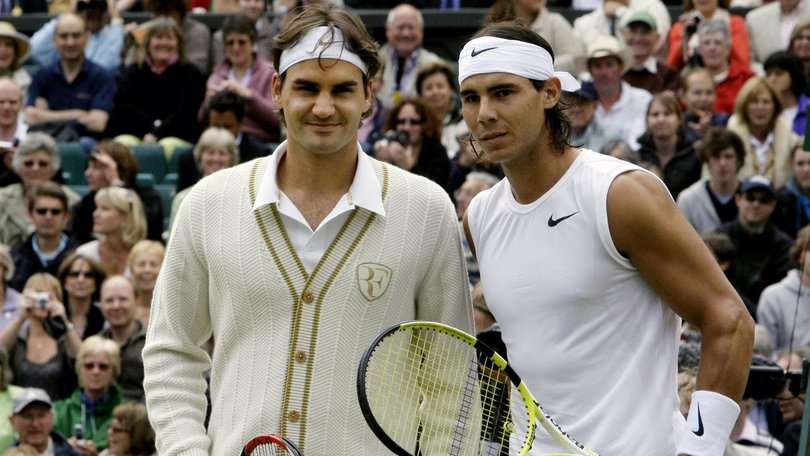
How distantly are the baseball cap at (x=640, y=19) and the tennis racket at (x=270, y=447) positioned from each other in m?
8.49

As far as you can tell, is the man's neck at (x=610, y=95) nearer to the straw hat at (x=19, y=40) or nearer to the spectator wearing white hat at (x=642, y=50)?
the spectator wearing white hat at (x=642, y=50)

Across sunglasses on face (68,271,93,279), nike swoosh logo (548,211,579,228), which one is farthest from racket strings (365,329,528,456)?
sunglasses on face (68,271,93,279)

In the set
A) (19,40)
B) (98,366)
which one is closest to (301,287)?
(98,366)

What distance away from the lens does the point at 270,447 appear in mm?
4516

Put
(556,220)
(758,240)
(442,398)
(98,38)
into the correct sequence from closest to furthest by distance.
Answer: (556,220) → (442,398) → (758,240) → (98,38)

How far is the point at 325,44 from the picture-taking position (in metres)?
4.78

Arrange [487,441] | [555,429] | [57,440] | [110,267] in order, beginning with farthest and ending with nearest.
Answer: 1. [110,267]
2. [57,440]
3. [487,441]
4. [555,429]

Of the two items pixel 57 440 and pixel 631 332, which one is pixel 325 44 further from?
pixel 57 440

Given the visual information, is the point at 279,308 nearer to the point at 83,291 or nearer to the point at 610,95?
the point at 83,291

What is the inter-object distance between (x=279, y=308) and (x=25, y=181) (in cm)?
751

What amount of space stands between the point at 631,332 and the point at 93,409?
570 centimetres

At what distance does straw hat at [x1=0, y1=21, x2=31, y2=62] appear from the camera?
1362cm

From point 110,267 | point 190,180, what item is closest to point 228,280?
point 110,267

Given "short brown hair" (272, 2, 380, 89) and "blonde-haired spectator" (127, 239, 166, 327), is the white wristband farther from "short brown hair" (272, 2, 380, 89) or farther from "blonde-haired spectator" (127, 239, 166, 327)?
"blonde-haired spectator" (127, 239, 166, 327)
